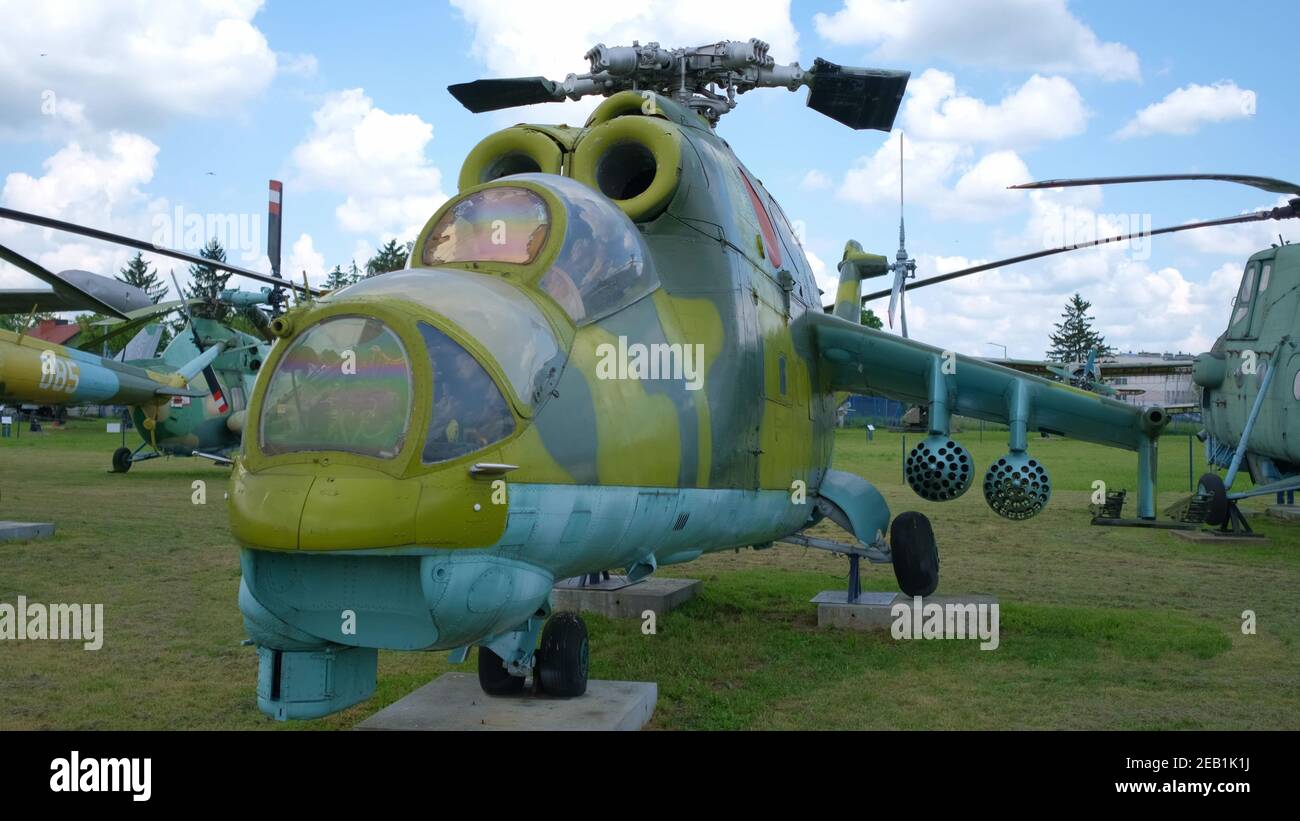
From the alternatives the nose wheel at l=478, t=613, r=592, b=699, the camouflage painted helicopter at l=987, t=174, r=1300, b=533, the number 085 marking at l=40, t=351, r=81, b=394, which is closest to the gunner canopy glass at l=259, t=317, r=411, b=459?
the nose wheel at l=478, t=613, r=592, b=699

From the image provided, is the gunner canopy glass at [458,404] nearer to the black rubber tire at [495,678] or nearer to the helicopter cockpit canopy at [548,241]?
the helicopter cockpit canopy at [548,241]

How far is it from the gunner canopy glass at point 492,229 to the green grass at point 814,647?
332 cm

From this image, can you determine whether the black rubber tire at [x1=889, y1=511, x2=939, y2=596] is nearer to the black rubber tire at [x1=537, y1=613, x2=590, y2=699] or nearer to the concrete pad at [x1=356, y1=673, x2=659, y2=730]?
the concrete pad at [x1=356, y1=673, x2=659, y2=730]

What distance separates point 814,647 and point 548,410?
545 cm

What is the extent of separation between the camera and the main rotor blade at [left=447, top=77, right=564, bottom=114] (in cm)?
966

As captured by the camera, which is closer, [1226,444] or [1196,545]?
[1196,545]

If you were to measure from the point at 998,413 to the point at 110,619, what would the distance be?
28.7 feet

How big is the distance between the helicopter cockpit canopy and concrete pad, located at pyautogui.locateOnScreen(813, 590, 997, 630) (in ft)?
17.9

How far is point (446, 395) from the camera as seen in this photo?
4352 millimetres

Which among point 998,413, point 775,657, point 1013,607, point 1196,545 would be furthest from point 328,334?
point 1196,545

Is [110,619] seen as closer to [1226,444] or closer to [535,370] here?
[535,370]

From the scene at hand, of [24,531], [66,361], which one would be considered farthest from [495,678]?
[66,361]

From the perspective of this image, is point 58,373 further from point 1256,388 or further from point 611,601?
point 1256,388

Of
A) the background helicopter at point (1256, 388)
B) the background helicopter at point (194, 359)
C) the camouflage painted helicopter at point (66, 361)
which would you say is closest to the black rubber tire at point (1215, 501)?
the background helicopter at point (1256, 388)
